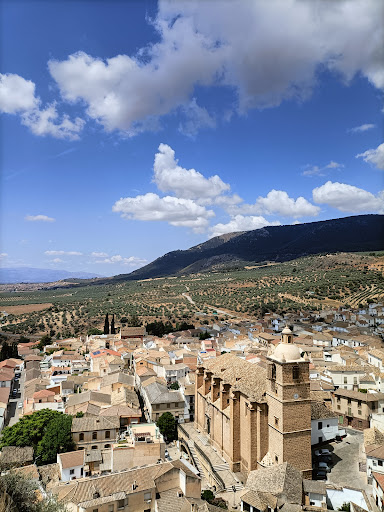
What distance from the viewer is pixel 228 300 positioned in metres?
84.6

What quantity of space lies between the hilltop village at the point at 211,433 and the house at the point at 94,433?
0.25 feet

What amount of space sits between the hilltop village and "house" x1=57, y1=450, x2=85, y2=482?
0.21ft

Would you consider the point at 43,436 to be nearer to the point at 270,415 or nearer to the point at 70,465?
the point at 70,465

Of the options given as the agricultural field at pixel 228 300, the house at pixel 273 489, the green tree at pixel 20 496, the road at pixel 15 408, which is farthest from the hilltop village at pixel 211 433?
the agricultural field at pixel 228 300

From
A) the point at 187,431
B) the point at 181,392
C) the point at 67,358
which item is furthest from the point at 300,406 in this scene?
the point at 67,358

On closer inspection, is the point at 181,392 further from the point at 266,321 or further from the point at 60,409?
the point at 266,321

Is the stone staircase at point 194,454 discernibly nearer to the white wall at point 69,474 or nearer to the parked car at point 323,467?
the parked car at point 323,467

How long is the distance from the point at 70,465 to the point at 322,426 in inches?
654

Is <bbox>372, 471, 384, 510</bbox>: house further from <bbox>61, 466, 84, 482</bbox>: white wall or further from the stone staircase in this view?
<bbox>61, 466, 84, 482</bbox>: white wall

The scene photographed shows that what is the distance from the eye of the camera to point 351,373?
34719 millimetres

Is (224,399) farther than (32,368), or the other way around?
(32,368)

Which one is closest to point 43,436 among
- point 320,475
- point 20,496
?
point 20,496

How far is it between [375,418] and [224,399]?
11.5 meters

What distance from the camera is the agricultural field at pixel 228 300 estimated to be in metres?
75.4
